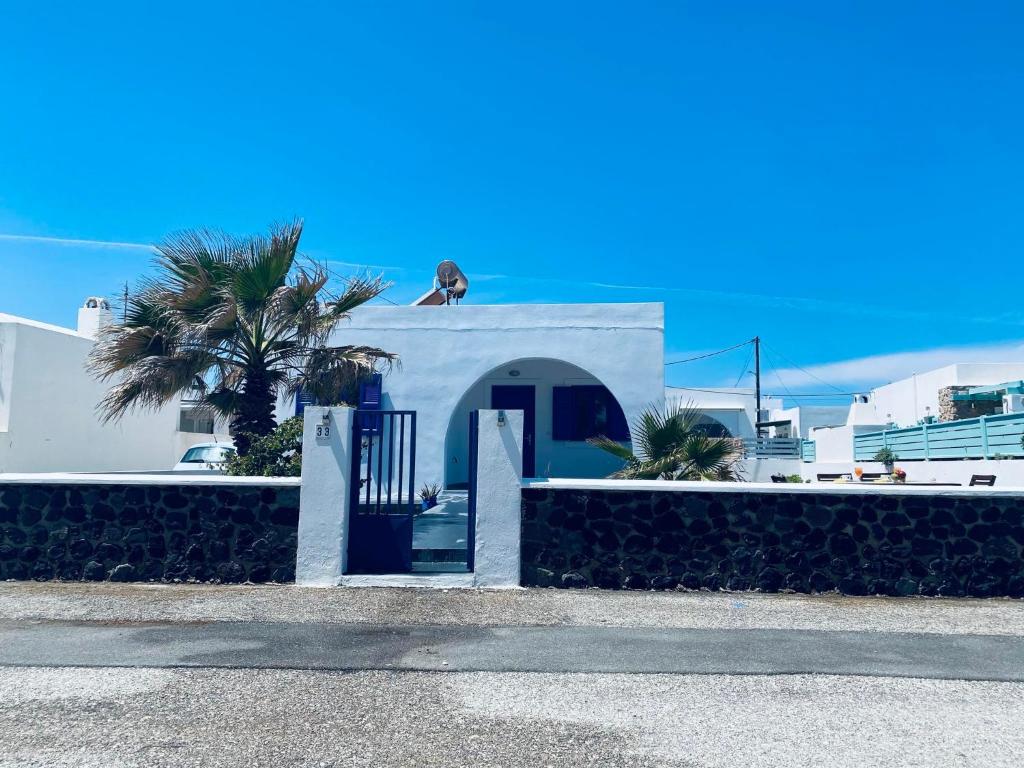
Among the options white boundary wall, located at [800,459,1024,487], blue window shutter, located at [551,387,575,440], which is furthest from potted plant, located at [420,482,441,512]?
white boundary wall, located at [800,459,1024,487]

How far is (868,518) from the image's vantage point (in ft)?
28.9

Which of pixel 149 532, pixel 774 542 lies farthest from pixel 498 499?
pixel 149 532

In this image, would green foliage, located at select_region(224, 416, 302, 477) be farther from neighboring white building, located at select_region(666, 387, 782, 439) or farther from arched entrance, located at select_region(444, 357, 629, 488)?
neighboring white building, located at select_region(666, 387, 782, 439)

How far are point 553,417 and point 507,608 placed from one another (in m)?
9.01

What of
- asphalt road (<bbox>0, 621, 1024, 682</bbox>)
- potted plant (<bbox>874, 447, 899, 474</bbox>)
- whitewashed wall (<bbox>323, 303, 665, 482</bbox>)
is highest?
whitewashed wall (<bbox>323, 303, 665, 482</bbox>)

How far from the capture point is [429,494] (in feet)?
44.9

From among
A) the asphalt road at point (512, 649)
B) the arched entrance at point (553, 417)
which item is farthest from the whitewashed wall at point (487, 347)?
the asphalt road at point (512, 649)

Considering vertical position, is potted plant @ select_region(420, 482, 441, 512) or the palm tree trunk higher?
the palm tree trunk

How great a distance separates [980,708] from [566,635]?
119 inches

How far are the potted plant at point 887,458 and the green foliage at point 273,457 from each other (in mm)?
17955

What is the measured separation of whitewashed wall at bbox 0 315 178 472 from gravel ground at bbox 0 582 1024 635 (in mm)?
9891

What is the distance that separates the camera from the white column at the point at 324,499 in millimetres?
8719

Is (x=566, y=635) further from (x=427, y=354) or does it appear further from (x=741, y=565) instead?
(x=427, y=354)

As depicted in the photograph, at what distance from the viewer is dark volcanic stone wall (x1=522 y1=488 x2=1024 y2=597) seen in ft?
28.5
